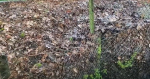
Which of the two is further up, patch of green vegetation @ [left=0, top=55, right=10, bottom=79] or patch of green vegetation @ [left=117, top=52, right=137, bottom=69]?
patch of green vegetation @ [left=0, top=55, right=10, bottom=79]

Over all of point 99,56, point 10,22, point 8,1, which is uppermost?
point 8,1

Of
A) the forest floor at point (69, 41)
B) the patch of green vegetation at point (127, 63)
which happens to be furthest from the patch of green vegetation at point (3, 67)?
the patch of green vegetation at point (127, 63)

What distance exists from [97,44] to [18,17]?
1.95 metres

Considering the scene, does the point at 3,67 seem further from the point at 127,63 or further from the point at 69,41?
the point at 127,63

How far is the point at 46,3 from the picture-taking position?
20.7ft

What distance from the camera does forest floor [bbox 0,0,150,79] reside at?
421 centimetres

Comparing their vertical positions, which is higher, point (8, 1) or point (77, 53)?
point (8, 1)

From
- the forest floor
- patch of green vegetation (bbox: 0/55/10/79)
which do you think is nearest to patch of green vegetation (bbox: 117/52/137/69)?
the forest floor

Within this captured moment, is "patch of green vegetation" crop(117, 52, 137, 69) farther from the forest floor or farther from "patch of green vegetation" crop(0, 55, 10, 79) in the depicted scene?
"patch of green vegetation" crop(0, 55, 10, 79)

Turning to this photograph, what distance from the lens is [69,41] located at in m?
4.80

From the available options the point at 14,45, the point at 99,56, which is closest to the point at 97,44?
the point at 99,56

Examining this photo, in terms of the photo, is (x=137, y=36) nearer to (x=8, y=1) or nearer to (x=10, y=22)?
(x=10, y=22)

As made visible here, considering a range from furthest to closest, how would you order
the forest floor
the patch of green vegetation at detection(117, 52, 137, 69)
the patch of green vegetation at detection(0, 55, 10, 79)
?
the patch of green vegetation at detection(117, 52, 137, 69)
the forest floor
the patch of green vegetation at detection(0, 55, 10, 79)

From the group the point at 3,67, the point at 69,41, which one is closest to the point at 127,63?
Result: the point at 69,41
